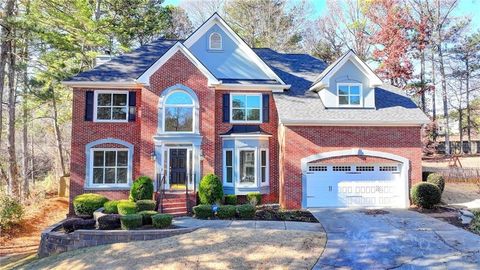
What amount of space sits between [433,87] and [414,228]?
77.9ft

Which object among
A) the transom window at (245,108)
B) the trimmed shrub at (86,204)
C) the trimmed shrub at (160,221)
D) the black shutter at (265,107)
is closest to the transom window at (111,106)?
the trimmed shrub at (86,204)

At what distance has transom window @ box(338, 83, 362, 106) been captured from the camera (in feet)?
55.7

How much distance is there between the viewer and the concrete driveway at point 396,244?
8945mm

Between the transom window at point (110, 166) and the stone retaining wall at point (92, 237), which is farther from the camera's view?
the transom window at point (110, 166)

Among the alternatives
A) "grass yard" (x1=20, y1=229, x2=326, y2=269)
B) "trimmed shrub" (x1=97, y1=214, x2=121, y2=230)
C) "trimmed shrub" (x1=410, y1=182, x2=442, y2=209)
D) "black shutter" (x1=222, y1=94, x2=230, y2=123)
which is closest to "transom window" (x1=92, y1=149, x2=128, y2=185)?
"trimmed shrub" (x1=97, y1=214, x2=121, y2=230)

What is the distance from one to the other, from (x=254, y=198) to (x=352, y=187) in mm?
4582

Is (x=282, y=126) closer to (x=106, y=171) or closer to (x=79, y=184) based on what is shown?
(x=106, y=171)

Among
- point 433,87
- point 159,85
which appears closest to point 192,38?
point 159,85

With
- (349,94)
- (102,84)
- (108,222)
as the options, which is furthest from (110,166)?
(349,94)

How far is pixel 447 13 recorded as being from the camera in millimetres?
32281

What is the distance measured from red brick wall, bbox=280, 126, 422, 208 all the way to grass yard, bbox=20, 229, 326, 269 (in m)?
4.69

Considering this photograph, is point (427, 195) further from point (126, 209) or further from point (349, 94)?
point (126, 209)

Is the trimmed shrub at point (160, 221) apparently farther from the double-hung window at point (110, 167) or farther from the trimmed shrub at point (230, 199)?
the double-hung window at point (110, 167)

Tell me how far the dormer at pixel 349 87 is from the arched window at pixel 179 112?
6537 millimetres
